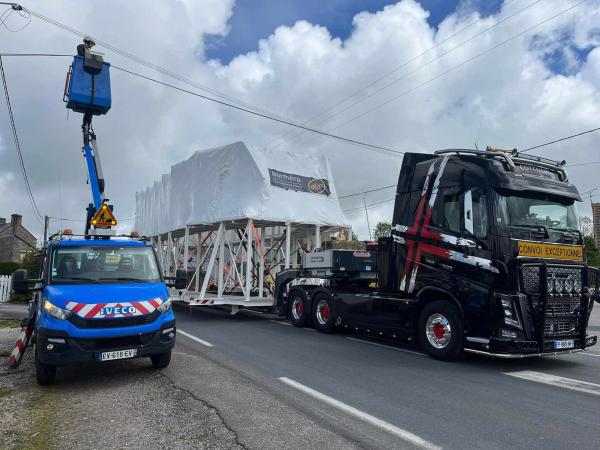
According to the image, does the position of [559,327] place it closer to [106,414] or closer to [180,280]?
[180,280]

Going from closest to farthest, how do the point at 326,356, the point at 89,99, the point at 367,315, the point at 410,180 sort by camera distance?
the point at 326,356 < the point at 410,180 < the point at 367,315 < the point at 89,99

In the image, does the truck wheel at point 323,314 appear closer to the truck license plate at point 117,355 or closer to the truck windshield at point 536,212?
the truck windshield at point 536,212

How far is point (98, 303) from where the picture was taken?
627cm

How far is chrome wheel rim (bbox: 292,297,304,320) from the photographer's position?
1266cm

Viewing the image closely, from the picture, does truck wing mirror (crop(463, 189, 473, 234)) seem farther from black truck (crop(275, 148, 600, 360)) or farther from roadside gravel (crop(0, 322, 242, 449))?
roadside gravel (crop(0, 322, 242, 449))

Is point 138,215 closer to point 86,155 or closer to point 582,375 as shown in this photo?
point 86,155


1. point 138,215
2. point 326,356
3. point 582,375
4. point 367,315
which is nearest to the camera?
point 582,375

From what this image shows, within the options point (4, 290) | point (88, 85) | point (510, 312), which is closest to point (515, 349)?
point (510, 312)

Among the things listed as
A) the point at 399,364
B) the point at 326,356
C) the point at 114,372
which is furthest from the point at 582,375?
the point at 114,372

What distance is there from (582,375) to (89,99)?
11603 millimetres

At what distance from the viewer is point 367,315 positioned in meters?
10.1

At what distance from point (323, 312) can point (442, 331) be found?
4099 mm

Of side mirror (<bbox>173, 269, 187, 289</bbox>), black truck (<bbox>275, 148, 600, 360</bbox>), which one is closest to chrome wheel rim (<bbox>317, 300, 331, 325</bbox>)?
black truck (<bbox>275, 148, 600, 360</bbox>)

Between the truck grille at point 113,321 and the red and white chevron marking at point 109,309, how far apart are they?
0.13 feet
